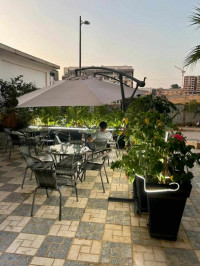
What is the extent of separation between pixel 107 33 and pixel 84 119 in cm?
645

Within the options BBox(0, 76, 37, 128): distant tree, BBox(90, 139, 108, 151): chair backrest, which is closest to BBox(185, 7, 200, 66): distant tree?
BBox(90, 139, 108, 151): chair backrest

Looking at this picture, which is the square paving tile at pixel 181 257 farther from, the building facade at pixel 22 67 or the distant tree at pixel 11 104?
the building facade at pixel 22 67

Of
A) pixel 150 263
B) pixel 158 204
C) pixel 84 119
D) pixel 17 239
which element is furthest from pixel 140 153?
pixel 84 119

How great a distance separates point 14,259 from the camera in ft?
6.62

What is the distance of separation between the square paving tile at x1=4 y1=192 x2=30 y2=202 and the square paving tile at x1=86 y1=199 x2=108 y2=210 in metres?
1.16

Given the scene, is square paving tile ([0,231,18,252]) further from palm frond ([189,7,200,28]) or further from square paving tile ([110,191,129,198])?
palm frond ([189,7,200,28])

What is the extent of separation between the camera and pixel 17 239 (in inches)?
91.0

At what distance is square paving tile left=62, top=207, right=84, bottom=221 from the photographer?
2754mm

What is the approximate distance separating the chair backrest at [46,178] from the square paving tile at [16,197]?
77 cm

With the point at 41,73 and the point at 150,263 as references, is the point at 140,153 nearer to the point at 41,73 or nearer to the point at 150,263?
the point at 150,263

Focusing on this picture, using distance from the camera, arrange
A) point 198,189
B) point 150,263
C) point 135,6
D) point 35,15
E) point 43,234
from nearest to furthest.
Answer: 1. point 150,263
2. point 43,234
3. point 198,189
4. point 135,6
5. point 35,15

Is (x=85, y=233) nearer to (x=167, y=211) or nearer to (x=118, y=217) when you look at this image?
(x=118, y=217)

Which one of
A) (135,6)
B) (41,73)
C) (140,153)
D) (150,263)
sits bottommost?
(150,263)

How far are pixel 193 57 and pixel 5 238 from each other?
410 centimetres
